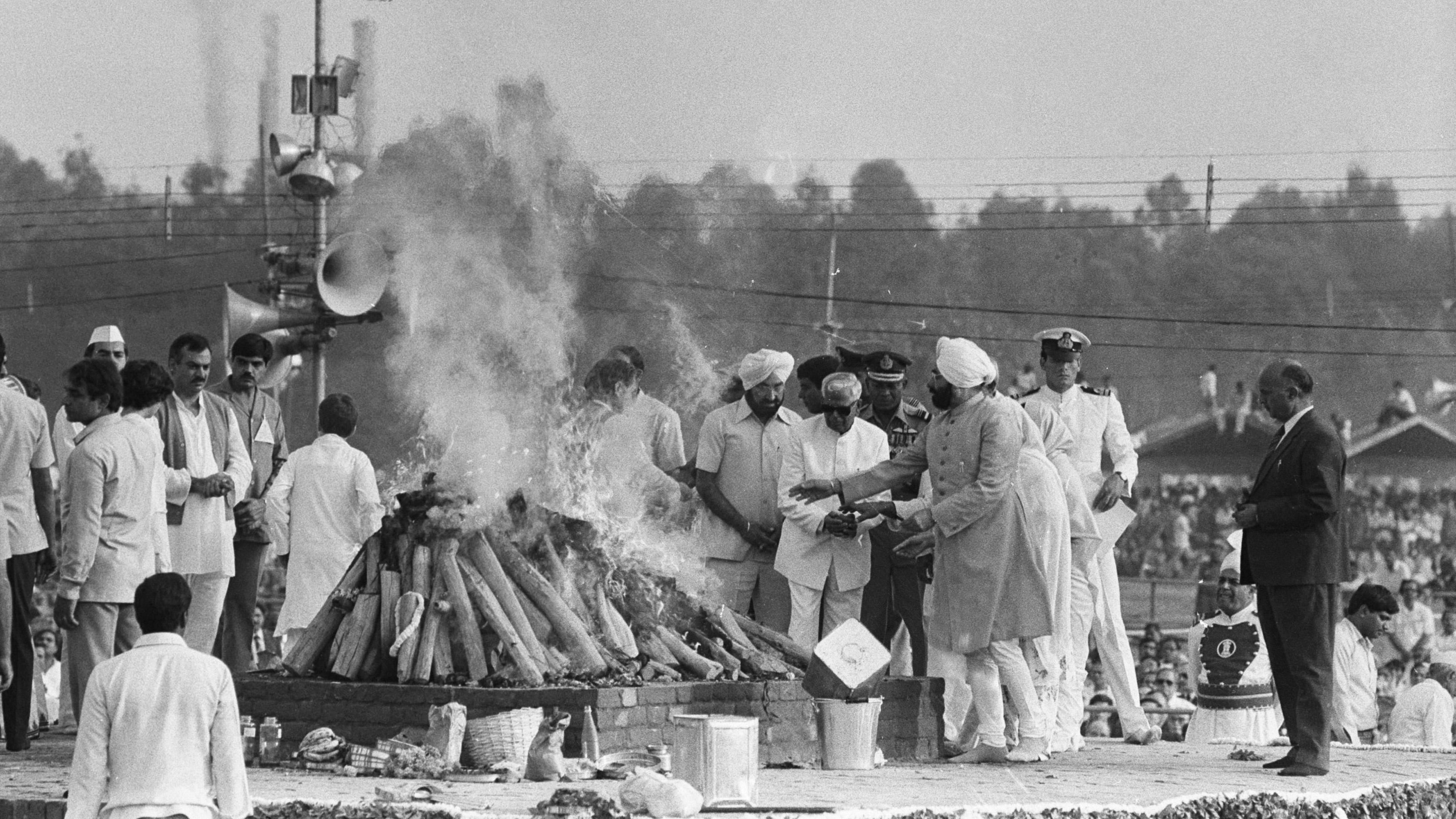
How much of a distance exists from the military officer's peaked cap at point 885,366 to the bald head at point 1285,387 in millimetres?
2655

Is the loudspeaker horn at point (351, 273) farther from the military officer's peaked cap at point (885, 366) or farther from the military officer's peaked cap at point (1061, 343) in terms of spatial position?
the military officer's peaked cap at point (1061, 343)

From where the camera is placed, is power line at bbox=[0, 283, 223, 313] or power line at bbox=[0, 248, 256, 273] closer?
power line at bbox=[0, 283, 223, 313]

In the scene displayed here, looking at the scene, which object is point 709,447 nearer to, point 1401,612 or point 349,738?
point 349,738

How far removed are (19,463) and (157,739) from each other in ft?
12.1

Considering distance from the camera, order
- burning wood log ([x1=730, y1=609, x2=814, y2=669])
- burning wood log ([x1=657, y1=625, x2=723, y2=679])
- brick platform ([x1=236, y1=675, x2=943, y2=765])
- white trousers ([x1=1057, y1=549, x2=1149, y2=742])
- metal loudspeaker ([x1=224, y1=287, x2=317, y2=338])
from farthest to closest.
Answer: metal loudspeaker ([x1=224, y1=287, x2=317, y2=338]) < white trousers ([x1=1057, y1=549, x2=1149, y2=742]) < burning wood log ([x1=730, y1=609, x2=814, y2=669]) < burning wood log ([x1=657, y1=625, x2=723, y2=679]) < brick platform ([x1=236, y1=675, x2=943, y2=765])

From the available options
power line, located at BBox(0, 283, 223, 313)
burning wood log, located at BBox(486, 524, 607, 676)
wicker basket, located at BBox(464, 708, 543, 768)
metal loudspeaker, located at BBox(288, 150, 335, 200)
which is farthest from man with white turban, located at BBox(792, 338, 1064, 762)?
power line, located at BBox(0, 283, 223, 313)

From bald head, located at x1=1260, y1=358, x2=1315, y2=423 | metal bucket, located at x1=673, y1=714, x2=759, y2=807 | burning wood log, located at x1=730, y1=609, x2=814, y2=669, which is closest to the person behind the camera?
metal bucket, located at x1=673, y1=714, x2=759, y2=807

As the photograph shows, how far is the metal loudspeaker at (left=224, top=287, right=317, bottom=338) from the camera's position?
17250 millimetres

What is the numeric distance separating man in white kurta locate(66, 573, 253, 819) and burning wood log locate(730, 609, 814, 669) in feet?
14.5

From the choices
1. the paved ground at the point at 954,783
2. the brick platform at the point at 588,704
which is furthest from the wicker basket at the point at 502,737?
the paved ground at the point at 954,783

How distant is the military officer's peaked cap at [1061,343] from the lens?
10.5 m

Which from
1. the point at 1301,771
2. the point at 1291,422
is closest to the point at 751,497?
the point at 1291,422

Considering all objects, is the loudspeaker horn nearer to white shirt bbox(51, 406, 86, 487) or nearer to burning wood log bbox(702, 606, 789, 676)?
white shirt bbox(51, 406, 86, 487)

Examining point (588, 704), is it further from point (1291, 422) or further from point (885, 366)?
point (1291, 422)
